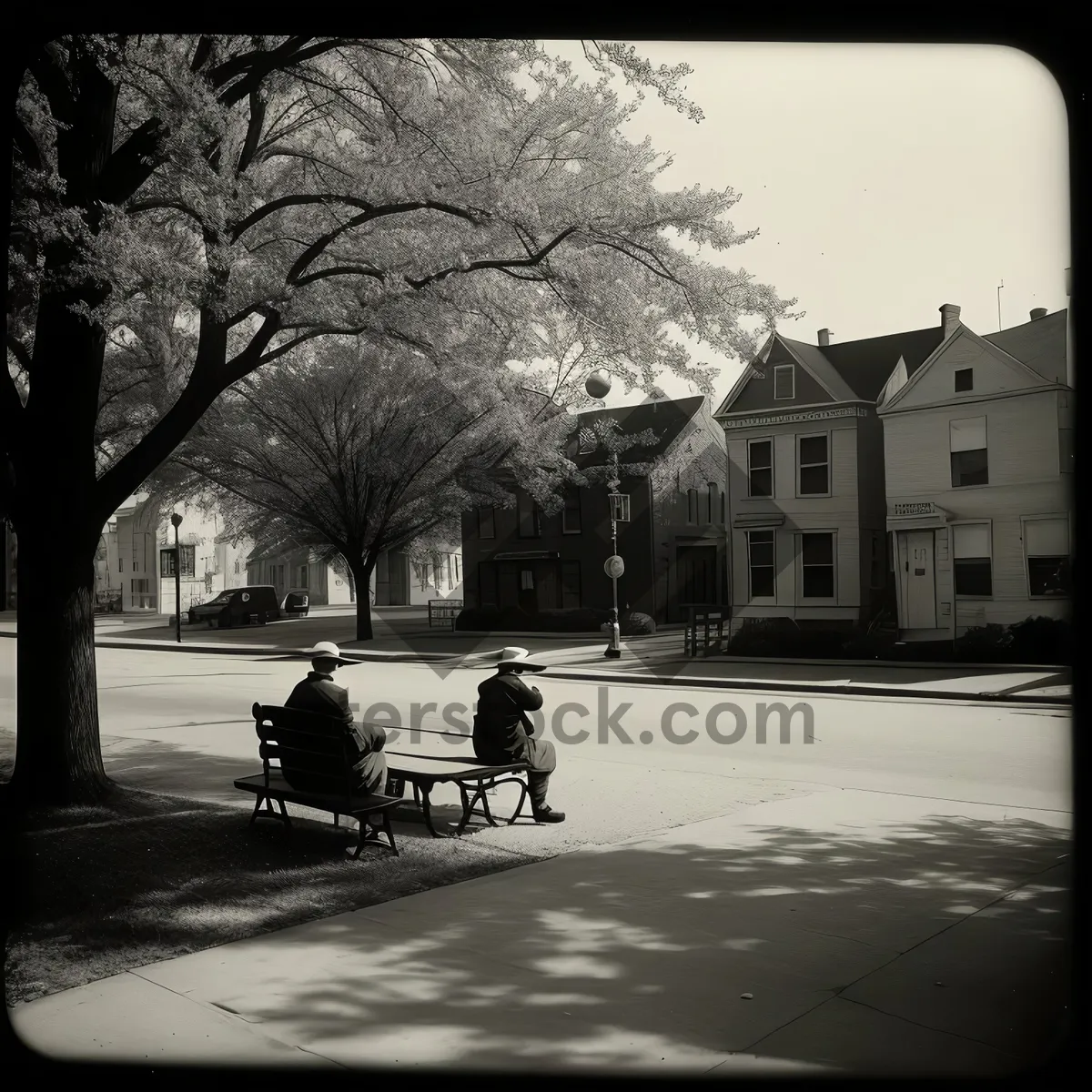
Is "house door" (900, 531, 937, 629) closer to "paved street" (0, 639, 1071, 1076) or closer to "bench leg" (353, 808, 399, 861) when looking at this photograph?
"paved street" (0, 639, 1071, 1076)

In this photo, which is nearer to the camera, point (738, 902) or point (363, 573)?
point (738, 902)

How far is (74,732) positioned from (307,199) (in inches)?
198

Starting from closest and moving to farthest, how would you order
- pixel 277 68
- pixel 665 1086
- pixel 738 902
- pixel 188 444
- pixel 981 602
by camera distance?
pixel 665 1086
pixel 738 902
pixel 277 68
pixel 981 602
pixel 188 444

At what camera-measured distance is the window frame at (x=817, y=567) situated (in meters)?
28.2

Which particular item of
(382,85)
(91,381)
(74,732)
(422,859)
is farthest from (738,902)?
(382,85)

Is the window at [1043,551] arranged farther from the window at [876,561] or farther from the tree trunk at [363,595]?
the tree trunk at [363,595]

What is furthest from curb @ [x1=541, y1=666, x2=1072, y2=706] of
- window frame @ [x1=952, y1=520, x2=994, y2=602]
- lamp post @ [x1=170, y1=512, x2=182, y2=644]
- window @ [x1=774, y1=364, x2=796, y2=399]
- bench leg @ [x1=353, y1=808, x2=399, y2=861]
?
bench leg @ [x1=353, y1=808, x2=399, y2=861]

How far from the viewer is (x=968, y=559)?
2459 centimetres

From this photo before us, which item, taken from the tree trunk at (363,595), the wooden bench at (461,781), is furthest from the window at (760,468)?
the wooden bench at (461,781)

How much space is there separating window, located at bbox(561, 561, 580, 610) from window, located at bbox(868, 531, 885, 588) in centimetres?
1503

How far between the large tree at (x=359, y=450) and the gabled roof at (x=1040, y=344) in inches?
455

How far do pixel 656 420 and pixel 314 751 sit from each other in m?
34.8

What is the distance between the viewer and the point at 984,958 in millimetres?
4930

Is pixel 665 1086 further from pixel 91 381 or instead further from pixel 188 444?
pixel 188 444
